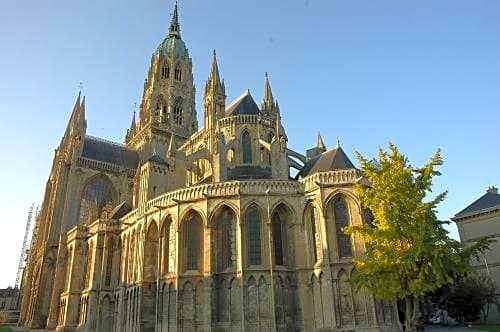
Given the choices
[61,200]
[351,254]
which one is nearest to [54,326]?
[61,200]

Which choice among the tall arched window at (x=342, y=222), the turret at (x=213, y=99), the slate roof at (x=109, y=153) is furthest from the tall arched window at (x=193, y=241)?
the slate roof at (x=109, y=153)

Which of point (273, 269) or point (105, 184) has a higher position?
point (105, 184)

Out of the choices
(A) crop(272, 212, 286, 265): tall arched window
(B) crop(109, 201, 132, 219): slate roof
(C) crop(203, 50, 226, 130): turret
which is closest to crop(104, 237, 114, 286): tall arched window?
(B) crop(109, 201, 132, 219): slate roof

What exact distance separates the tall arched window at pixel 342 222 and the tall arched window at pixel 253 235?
14.9 feet

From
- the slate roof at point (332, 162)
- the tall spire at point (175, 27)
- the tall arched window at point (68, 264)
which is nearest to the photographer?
the slate roof at point (332, 162)

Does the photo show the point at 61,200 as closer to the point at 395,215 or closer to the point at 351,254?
the point at 351,254

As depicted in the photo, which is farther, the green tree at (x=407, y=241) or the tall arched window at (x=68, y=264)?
the tall arched window at (x=68, y=264)

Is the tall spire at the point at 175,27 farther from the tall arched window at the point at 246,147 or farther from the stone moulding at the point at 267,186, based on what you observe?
the stone moulding at the point at 267,186

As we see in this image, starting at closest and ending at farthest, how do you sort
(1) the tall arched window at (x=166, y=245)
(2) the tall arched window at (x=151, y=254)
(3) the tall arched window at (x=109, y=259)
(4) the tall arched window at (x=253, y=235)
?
1. (4) the tall arched window at (x=253, y=235)
2. (1) the tall arched window at (x=166, y=245)
3. (2) the tall arched window at (x=151, y=254)
4. (3) the tall arched window at (x=109, y=259)

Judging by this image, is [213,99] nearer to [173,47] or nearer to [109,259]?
[109,259]

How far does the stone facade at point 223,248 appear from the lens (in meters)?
22.1

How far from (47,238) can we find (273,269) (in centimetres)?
2634

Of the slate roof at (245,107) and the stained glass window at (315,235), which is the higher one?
the slate roof at (245,107)

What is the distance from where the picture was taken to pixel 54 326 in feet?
114
